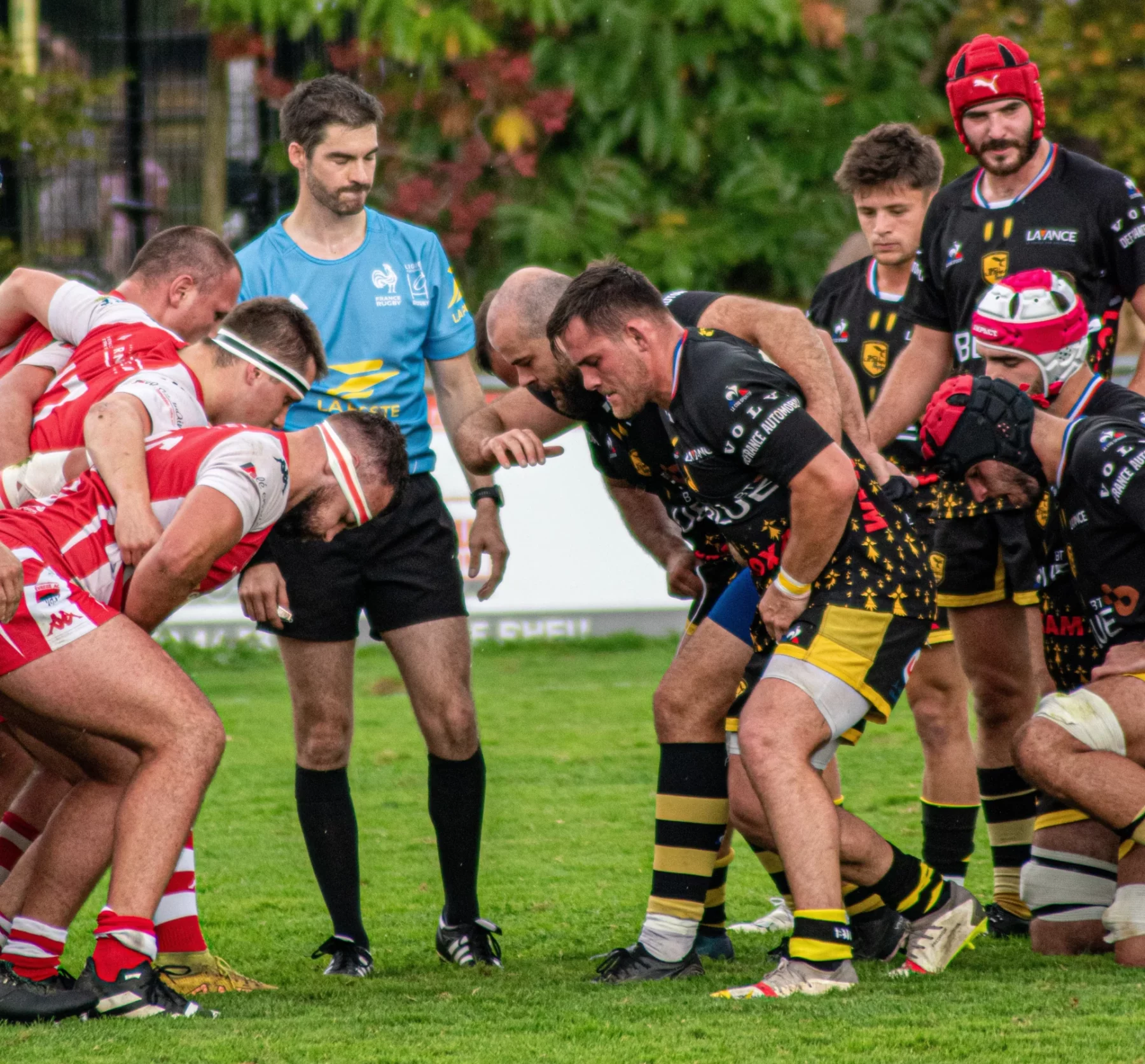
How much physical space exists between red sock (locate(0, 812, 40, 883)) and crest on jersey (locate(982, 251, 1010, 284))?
3.39m

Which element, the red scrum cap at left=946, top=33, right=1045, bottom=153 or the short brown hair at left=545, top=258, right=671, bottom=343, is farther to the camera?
the red scrum cap at left=946, top=33, right=1045, bottom=153

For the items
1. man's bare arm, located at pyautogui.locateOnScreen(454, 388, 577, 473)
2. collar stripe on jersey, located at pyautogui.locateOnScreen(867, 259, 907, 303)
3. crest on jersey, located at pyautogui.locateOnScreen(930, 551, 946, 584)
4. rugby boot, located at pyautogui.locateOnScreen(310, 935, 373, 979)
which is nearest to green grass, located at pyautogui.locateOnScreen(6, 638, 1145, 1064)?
rugby boot, located at pyautogui.locateOnScreen(310, 935, 373, 979)

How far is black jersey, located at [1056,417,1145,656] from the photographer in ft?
14.1

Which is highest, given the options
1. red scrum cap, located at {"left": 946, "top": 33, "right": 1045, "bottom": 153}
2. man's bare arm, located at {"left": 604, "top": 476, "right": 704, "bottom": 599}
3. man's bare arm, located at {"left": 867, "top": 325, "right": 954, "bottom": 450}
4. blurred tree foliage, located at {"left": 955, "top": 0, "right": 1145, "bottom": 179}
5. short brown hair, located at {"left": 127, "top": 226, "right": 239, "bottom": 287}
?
blurred tree foliage, located at {"left": 955, "top": 0, "right": 1145, "bottom": 179}

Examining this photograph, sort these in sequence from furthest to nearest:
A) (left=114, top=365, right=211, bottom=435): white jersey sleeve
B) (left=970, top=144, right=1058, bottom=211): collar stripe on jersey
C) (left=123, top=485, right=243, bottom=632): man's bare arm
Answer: (left=970, top=144, right=1058, bottom=211): collar stripe on jersey, (left=114, top=365, right=211, bottom=435): white jersey sleeve, (left=123, top=485, right=243, bottom=632): man's bare arm

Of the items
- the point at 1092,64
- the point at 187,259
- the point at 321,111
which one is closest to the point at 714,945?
the point at 187,259

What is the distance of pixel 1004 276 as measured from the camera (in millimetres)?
5344

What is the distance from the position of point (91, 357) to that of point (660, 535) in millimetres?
1858

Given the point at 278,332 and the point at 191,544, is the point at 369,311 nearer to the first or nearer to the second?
the point at 278,332

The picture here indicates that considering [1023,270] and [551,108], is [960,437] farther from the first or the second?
[551,108]

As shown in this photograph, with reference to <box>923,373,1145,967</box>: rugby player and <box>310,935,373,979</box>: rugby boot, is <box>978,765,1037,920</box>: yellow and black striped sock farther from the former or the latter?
<box>310,935,373,979</box>: rugby boot

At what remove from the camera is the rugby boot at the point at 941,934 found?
14.6ft

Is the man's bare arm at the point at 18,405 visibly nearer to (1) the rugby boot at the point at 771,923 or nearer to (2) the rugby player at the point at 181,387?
(2) the rugby player at the point at 181,387

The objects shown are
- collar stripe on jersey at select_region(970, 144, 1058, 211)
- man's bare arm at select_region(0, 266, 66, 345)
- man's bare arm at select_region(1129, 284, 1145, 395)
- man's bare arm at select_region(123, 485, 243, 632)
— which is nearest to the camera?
man's bare arm at select_region(123, 485, 243, 632)
